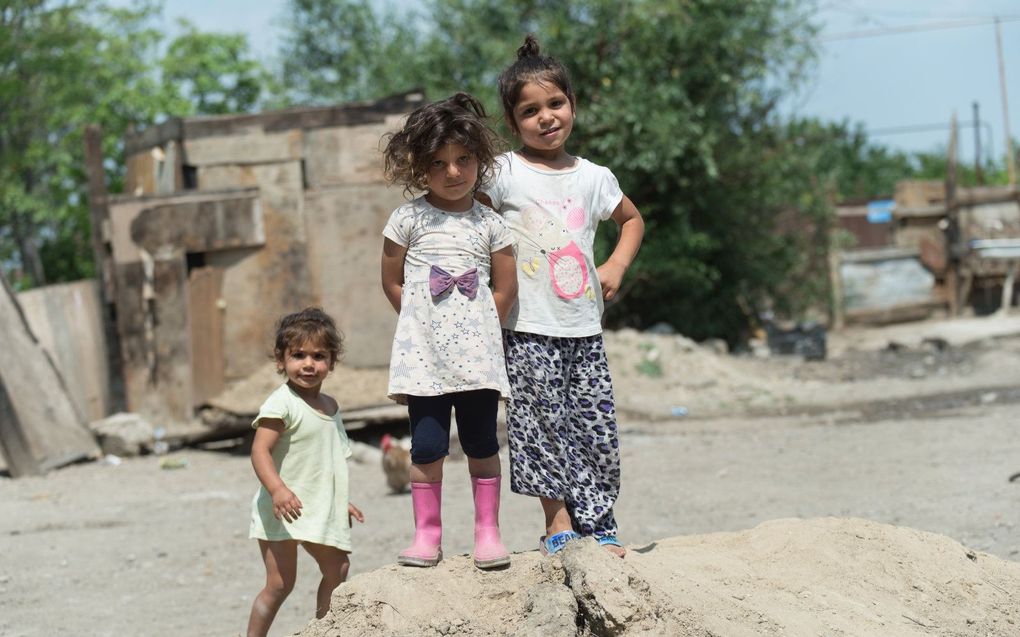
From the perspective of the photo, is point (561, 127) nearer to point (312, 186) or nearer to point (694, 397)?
point (312, 186)

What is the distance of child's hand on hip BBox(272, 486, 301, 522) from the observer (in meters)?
3.86

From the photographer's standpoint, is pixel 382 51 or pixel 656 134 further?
pixel 382 51

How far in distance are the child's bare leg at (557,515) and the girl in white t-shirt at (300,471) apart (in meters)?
0.74

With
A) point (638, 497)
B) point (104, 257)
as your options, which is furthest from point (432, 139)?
point (104, 257)

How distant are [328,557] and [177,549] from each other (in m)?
2.90

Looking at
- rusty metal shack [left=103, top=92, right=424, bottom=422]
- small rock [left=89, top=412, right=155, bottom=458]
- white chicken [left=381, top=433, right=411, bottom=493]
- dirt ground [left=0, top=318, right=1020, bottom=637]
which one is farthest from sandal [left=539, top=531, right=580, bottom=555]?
small rock [left=89, top=412, right=155, bottom=458]

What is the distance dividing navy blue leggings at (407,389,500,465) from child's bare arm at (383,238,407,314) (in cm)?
33

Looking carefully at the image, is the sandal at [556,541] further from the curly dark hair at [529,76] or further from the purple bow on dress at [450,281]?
the curly dark hair at [529,76]

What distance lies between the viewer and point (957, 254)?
22.4m

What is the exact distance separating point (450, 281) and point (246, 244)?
294 inches

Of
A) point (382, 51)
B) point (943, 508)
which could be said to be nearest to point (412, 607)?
point (943, 508)

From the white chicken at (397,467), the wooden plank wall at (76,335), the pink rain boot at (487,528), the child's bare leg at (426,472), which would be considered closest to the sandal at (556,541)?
the pink rain boot at (487,528)

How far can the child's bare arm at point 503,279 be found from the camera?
376cm

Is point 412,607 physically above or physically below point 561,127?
below
